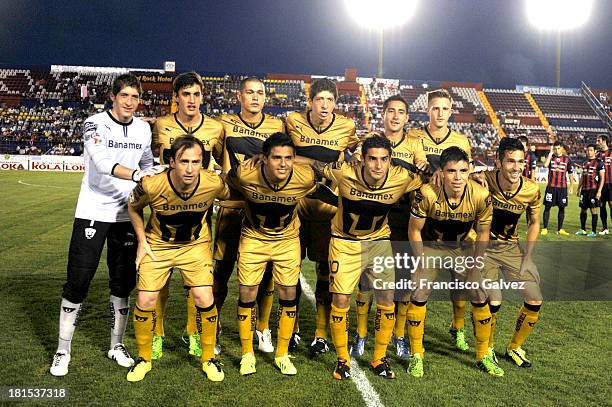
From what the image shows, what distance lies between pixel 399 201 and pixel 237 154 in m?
1.58

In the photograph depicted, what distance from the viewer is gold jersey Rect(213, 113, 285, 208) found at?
4926 mm

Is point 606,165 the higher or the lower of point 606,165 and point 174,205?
the higher

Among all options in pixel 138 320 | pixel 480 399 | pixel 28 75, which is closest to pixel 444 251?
pixel 480 399

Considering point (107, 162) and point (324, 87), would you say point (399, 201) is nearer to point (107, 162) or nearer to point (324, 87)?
point (324, 87)

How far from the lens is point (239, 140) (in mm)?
4930

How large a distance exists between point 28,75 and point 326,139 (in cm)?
4410

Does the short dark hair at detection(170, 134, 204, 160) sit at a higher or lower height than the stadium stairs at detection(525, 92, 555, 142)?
lower

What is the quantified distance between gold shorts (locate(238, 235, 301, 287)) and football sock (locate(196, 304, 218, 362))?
1.16 feet

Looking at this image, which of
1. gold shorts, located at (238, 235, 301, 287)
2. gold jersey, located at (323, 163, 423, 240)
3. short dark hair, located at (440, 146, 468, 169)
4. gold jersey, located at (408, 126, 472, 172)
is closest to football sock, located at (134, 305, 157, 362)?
gold shorts, located at (238, 235, 301, 287)

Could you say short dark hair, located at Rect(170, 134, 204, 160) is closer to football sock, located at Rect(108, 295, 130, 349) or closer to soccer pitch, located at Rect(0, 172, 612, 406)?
football sock, located at Rect(108, 295, 130, 349)

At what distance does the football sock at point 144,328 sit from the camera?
411cm

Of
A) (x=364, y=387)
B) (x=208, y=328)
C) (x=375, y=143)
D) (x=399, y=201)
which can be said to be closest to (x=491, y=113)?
(x=399, y=201)

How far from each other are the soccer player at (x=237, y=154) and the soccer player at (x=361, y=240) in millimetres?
846

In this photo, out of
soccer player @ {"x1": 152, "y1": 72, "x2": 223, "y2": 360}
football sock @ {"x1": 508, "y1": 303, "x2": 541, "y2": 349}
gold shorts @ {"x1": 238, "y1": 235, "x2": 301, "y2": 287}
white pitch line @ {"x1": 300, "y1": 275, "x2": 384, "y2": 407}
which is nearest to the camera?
white pitch line @ {"x1": 300, "y1": 275, "x2": 384, "y2": 407}
